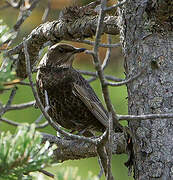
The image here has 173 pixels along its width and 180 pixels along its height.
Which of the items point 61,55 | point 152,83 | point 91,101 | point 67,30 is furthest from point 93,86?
point 152,83

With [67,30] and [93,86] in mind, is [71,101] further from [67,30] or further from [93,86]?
[93,86]

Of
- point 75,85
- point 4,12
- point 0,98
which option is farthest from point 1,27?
point 4,12

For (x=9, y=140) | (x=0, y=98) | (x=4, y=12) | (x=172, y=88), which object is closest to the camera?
(x=9, y=140)

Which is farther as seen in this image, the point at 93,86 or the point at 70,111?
the point at 93,86

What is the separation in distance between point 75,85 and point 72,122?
0.30 meters

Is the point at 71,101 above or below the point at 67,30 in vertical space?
below

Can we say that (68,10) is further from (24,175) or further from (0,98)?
(24,175)

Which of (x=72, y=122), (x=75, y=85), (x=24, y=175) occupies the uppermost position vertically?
(x=24, y=175)

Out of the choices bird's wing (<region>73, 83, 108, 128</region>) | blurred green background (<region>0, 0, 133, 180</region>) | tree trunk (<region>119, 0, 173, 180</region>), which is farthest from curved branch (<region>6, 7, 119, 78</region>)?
bird's wing (<region>73, 83, 108, 128</region>)

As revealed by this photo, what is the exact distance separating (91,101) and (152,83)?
124cm

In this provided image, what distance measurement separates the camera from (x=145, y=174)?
2.59 m

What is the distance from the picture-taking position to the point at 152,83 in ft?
8.46

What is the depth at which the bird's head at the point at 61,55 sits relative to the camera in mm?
4047

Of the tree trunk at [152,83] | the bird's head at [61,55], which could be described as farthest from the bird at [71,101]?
the tree trunk at [152,83]
